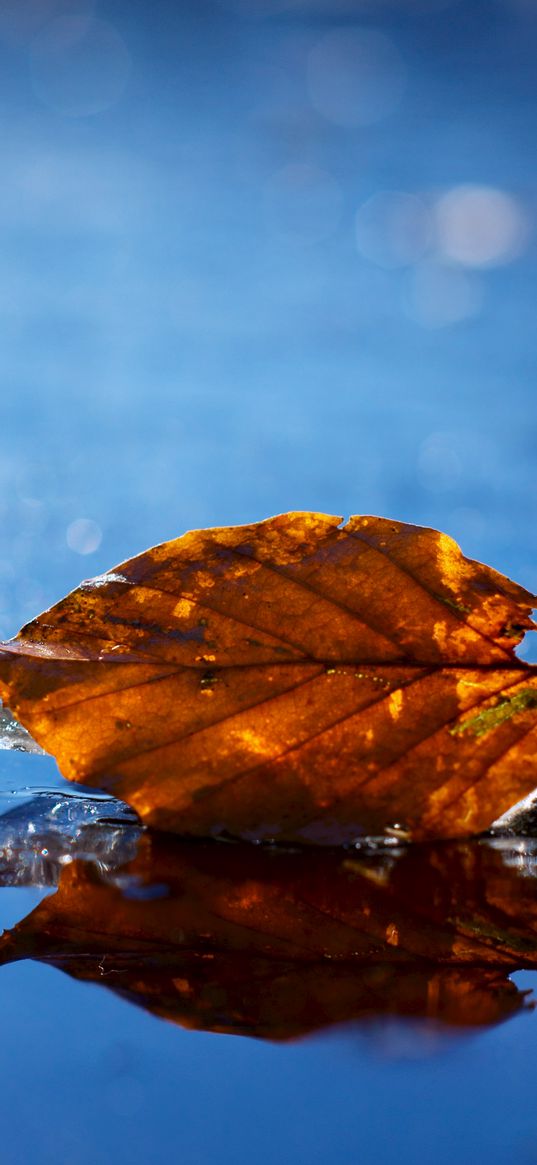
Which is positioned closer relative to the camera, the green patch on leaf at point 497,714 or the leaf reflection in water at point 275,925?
the leaf reflection in water at point 275,925

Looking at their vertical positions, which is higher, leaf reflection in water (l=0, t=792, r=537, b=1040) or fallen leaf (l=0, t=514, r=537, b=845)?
fallen leaf (l=0, t=514, r=537, b=845)

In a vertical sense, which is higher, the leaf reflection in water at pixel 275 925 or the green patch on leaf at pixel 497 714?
the green patch on leaf at pixel 497 714

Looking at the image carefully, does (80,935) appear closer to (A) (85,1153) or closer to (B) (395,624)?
(A) (85,1153)

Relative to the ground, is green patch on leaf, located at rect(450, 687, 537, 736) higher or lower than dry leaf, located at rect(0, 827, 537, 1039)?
higher

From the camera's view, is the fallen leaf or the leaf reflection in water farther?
the fallen leaf

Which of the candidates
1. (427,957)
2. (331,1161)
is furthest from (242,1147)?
(427,957)
